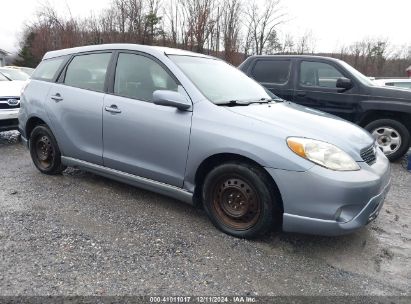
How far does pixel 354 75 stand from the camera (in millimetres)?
6305

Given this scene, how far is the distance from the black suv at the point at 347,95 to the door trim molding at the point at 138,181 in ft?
12.9

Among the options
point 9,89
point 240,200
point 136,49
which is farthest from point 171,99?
point 9,89

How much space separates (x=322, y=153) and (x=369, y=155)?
652mm

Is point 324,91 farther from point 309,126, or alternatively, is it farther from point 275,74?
point 309,126

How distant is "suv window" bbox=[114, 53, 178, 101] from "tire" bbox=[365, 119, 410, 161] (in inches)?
166

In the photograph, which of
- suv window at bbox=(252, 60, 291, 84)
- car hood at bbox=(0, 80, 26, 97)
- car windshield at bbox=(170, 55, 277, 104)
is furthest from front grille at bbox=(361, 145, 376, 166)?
car hood at bbox=(0, 80, 26, 97)

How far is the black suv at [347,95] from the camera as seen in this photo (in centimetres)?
604

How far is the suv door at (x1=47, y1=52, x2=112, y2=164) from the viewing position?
392 cm

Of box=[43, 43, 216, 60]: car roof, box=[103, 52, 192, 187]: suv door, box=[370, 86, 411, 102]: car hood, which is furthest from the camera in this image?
box=[370, 86, 411, 102]: car hood

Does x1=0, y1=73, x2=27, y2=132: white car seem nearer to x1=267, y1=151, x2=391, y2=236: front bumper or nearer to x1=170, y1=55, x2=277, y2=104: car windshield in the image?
x1=170, y1=55, x2=277, y2=104: car windshield

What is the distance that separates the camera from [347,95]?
6223mm

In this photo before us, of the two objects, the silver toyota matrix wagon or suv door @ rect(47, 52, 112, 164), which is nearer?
the silver toyota matrix wagon

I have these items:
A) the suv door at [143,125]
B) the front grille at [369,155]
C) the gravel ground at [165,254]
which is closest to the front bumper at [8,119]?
the gravel ground at [165,254]

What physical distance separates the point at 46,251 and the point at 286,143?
212cm
